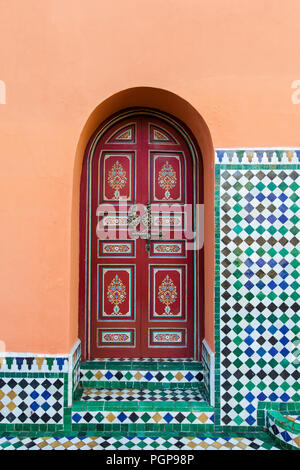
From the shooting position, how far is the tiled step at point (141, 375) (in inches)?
132

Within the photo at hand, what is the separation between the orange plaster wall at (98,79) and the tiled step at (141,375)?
51 centimetres

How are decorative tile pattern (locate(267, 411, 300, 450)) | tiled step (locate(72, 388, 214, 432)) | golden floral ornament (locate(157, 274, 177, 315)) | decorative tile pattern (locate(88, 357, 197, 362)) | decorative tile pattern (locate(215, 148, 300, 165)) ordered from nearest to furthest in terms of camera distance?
decorative tile pattern (locate(267, 411, 300, 450)) → tiled step (locate(72, 388, 214, 432)) → decorative tile pattern (locate(215, 148, 300, 165)) → decorative tile pattern (locate(88, 357, 197, 362)) → golden floral ornament (locate(157, 274, 177, 315))

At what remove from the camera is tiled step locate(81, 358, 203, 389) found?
3350mm

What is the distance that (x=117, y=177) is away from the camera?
361cm

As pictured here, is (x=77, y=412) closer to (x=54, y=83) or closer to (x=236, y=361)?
(x=236, y=361)

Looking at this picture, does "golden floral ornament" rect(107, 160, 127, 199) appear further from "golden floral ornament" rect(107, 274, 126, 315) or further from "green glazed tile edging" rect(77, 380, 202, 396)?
"green glazed tile edging" rect(77, 380, 202, 396)

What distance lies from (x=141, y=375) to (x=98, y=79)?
2.77m

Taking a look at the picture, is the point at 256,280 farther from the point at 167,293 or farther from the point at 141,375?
the point at 141,375

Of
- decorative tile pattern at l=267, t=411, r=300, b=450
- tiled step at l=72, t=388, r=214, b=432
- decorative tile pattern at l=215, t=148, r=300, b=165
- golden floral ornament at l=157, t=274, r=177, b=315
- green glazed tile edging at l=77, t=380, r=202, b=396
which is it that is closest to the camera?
decorative tile pattern at l=267, t=411, r=300, b=450

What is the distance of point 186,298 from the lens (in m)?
3.56

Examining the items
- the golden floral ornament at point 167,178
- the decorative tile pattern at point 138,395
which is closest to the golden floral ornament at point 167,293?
the decorative tile pattern at point 138,395

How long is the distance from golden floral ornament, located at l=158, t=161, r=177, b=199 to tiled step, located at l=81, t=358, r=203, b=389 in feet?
5.57

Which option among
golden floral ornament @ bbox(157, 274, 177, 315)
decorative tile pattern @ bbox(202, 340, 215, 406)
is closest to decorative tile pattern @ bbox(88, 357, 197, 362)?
decorative tile pattern @ bbox(202, 340, 215, 406)

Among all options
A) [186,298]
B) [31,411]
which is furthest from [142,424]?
[186,298]
